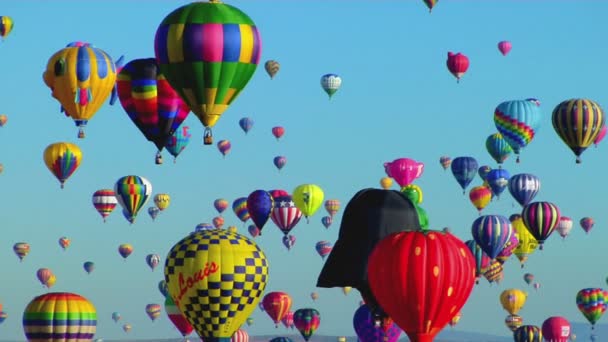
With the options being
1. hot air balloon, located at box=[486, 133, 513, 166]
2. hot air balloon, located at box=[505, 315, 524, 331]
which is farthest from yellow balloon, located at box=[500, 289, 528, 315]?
hot air balloon, located at box=[486, 133, 513, 166]

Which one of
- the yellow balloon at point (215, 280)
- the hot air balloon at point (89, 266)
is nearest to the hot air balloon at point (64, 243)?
the hot air balloon at point (89, 266)

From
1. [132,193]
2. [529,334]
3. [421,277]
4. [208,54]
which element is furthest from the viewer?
[529,334]

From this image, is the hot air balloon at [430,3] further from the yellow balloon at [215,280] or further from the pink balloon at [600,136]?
the yellow balloon at [215,280]

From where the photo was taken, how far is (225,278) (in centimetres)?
5412

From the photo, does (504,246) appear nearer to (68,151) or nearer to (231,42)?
(68,151)

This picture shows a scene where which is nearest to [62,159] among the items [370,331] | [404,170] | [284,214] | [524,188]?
[284,214]

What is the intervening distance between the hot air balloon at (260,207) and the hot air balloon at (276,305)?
3847 mm

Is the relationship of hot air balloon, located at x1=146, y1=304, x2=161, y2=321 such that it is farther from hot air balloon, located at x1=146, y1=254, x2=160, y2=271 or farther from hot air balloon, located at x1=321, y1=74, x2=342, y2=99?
hot air balloon, located at x1=321, y1=74, x2=342, y2=99

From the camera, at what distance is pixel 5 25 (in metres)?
84.2

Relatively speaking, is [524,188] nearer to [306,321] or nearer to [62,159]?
[306,321]

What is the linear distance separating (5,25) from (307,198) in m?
17.7

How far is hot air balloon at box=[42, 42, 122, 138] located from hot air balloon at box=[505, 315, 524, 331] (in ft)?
115

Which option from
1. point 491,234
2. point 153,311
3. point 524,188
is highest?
point 524,188

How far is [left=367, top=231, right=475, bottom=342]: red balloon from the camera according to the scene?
4203 cm
